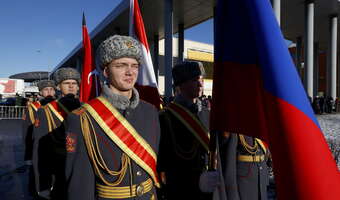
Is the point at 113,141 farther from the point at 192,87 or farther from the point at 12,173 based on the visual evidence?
the point at 12,173

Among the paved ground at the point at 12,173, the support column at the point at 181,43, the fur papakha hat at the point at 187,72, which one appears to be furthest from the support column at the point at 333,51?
the fur papakha hat at the point at 187,72

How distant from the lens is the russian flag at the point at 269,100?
1.14 metres

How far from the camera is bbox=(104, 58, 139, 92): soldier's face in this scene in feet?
5.63

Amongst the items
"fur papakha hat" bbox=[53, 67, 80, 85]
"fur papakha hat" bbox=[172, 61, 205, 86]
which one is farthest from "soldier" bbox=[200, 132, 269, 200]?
"fur papakha hat" bbox=[53, 67, 80, 85]

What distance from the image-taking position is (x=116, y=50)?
1.71 metres

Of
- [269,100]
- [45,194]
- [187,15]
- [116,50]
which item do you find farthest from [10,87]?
[269,100]

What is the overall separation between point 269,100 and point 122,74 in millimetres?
989

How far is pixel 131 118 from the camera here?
1.80 meters

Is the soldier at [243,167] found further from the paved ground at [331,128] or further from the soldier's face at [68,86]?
the paved ground at [331,128]

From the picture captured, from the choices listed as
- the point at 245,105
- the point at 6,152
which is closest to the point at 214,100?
the point at 245,105

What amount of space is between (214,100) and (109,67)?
801mm

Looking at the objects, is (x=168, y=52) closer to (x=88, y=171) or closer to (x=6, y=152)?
(x=6, y=152)

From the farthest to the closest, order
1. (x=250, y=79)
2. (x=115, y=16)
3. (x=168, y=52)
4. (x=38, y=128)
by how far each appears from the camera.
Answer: (x=115, y=16) → (x=168, y=52) → (x=38, y=128) → (x=250, y=79)

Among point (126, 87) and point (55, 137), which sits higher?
point (126, 87)
